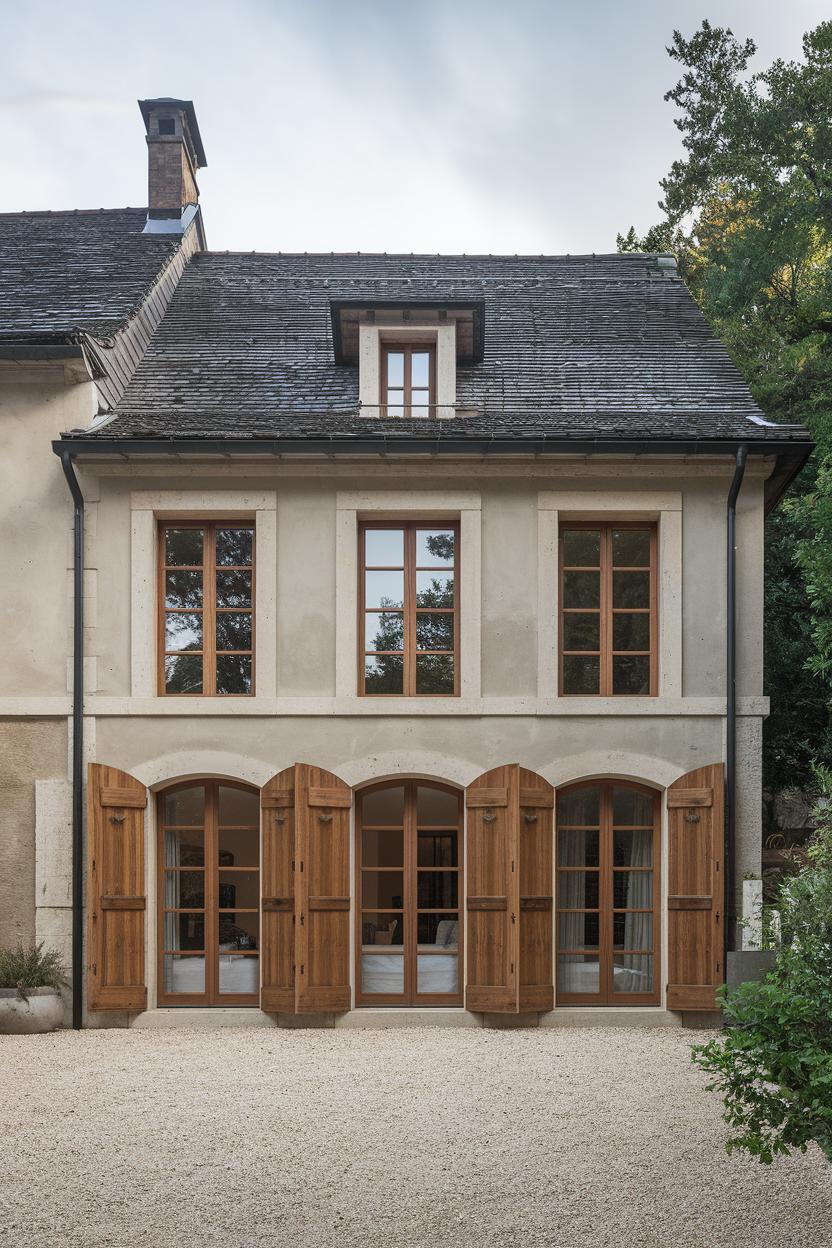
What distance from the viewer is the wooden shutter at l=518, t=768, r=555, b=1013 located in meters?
10.7

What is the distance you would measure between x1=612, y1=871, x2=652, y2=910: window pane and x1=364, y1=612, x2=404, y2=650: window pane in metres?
3.12

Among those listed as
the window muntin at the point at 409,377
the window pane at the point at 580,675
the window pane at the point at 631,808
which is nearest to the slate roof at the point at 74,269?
the window muntin at the point at 409,377

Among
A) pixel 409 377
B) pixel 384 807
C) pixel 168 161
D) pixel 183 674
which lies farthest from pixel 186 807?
pixel 168 161

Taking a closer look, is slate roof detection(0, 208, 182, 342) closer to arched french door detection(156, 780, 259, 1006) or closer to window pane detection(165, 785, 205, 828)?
window pane detection(165, 785, 205, 828)

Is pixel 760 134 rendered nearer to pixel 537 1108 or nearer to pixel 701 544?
pixel 701 544

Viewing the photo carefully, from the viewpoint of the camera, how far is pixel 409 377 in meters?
12.2

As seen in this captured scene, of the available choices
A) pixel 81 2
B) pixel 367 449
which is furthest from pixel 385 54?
pixel 367 449

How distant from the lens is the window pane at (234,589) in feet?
37.3

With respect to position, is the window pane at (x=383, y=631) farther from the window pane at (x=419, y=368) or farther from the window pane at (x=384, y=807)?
the window pane at (x=419, y=368)

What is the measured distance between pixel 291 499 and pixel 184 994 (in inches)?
193

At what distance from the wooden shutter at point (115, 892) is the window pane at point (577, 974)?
157 inches

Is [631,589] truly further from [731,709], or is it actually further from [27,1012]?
[27,1012]

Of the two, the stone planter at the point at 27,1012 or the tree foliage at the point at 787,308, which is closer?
the stone planter at the point at 27,1012

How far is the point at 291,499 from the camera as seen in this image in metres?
11.3
